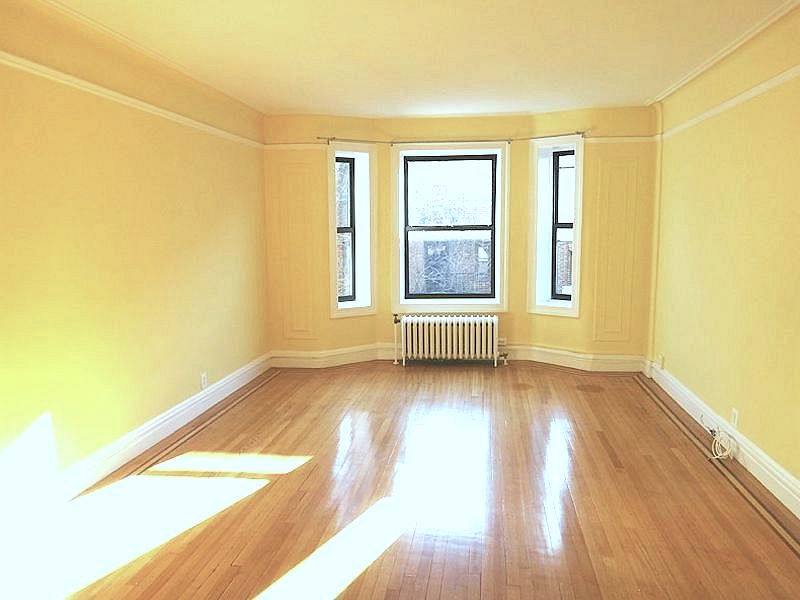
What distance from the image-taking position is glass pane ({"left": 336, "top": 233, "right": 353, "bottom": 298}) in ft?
21.9

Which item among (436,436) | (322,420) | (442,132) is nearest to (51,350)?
(322,420)

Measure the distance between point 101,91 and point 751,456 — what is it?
4469 millimetres

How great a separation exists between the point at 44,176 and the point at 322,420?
102 inches

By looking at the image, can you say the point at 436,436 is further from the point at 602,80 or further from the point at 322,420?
the point at 602,80

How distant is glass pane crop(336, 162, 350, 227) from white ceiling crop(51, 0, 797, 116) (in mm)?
1213

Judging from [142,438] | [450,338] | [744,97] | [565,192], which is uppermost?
[744,97]

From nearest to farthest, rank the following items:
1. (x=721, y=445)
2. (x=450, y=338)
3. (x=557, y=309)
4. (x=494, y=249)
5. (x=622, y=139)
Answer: (x=721, y=445) < (x=622, y=139) < (x=557, y=309) < (x=450, y=338) < (x=494, y=249)

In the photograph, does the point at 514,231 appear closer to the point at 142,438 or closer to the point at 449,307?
the point at 449,307

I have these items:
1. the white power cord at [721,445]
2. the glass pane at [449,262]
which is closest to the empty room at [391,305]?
the white power cord at [721,445]

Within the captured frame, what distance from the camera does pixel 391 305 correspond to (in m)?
6.84

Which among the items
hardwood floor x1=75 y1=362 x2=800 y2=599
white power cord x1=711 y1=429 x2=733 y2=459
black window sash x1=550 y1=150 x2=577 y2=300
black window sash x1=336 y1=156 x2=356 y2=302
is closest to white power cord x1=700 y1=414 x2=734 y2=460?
white power cord x1=711 y1=429 x2=733 y2=459

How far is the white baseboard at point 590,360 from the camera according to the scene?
6211 mm

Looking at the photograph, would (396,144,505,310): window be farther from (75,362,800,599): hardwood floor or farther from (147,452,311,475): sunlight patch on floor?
(147,452,311,475): sunlight patch on floor

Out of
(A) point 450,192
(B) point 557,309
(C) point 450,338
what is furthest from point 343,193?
(B) point 557,309
